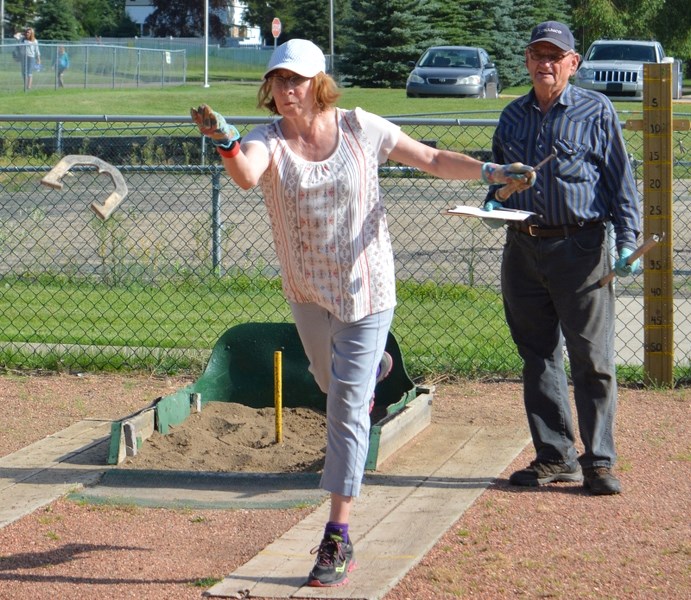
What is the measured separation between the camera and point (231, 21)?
8950 centimetres

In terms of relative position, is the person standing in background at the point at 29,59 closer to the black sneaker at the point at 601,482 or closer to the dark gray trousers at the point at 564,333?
the dark gray trousers at the point at 564,333

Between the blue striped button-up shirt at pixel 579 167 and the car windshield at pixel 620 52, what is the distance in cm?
2467

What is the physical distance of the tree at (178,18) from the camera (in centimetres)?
7175

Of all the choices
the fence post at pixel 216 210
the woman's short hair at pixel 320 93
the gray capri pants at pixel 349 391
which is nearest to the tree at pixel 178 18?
the fence post at pixel 216 210

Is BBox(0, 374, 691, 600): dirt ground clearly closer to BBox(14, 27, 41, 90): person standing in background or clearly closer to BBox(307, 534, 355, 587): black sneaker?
BBox(307, 534, 355, 587): black sneaker

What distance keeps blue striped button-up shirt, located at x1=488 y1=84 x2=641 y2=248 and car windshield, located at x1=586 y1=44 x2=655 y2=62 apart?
24672mm

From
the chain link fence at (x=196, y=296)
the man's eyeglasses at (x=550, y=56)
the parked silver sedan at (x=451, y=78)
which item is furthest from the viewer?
the parked silver sedan at (x=451, y=78)

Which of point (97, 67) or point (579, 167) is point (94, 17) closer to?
point (97, 67)

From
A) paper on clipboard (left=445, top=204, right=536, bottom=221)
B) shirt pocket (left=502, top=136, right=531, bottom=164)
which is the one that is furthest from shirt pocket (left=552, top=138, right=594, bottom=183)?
paper on clipboard (left=445, top=204, right=536, bottom=221)

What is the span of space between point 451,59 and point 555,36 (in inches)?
1061

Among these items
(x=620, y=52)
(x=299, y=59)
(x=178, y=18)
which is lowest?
(x=299, y=59)

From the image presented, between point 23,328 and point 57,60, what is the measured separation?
1216 inches

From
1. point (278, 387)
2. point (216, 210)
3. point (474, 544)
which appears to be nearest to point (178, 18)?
point (216, 210)

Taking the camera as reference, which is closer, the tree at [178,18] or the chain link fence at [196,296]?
the chain link fence at [196,296]
